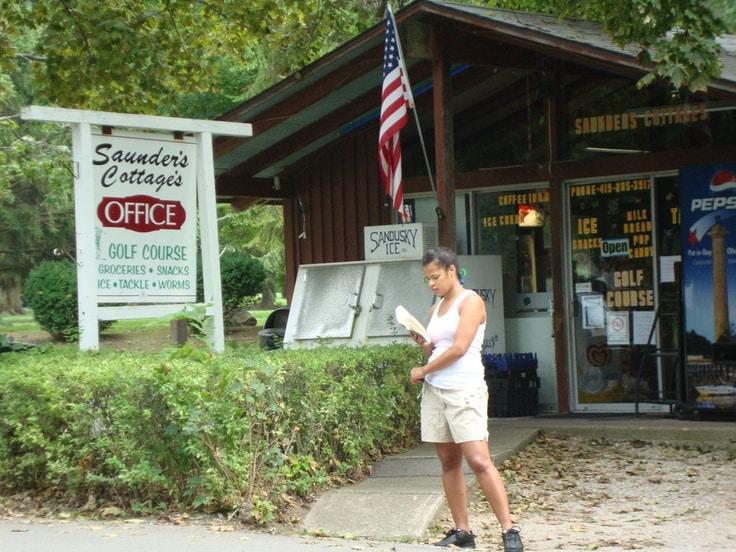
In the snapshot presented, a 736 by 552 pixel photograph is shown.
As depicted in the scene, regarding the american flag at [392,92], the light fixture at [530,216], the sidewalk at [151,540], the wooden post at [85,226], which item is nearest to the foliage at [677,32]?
the american flag at [392,92]

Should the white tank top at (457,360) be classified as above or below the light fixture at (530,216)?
below

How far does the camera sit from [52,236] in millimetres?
46094

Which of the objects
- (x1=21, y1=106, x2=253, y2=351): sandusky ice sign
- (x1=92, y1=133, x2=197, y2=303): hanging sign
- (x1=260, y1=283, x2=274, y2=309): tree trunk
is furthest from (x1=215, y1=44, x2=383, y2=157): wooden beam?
(x1=260, y1=283, x2=274, y2=309): tree trunk

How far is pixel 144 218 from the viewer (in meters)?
9.05

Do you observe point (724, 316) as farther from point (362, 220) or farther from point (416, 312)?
point (362, 220)

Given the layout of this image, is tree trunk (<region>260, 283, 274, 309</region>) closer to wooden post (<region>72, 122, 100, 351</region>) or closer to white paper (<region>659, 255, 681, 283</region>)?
white paper (<region>659, 255, 681, 283</region>)

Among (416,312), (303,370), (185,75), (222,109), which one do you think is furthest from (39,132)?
(303,370)

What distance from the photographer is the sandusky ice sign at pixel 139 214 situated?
28.5 feet

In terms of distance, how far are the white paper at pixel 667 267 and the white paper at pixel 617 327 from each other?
574 millimetres

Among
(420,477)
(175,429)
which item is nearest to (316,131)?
(420,477)

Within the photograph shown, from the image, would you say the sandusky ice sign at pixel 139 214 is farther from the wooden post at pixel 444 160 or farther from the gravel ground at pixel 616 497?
the gravel ground at pixel 616 497

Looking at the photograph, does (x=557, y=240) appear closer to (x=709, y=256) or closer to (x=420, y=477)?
(x=709, y=256)

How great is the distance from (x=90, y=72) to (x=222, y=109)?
53.2 ft

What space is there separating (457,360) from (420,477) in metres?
2.10
